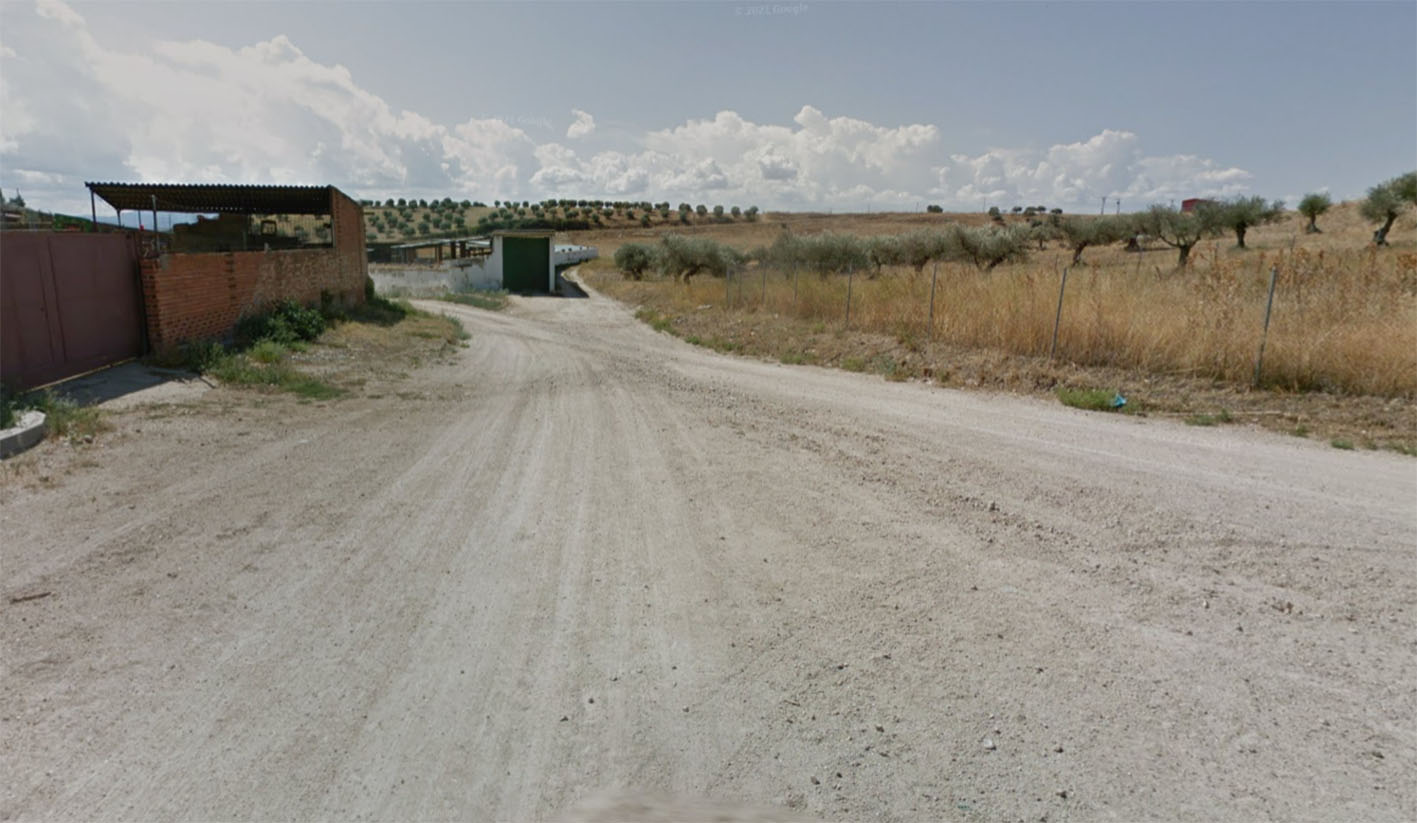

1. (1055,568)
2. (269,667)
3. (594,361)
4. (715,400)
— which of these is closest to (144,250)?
(594,361)

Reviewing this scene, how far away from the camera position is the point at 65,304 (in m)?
10.1

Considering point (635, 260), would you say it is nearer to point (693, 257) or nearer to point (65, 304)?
point (693, 257)

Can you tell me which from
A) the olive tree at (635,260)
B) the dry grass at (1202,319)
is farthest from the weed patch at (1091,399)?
the olive tree at (635,260)

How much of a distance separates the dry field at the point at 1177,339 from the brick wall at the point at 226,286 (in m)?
9.99

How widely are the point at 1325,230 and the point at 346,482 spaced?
61690 millimetres

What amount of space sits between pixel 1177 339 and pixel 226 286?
54.2 feet

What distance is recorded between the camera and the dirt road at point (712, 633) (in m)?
2.96

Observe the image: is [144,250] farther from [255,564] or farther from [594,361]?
[255,564]

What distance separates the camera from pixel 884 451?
7.82m

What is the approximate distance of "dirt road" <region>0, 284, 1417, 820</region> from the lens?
2.96 meters

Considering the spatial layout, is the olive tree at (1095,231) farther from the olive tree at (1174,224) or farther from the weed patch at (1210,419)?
the weed patch at (1210,419)

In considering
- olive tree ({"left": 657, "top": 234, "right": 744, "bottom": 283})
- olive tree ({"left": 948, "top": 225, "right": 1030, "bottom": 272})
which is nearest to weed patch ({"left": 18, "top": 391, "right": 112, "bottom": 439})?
olive tree ({"left": 948, "top": 225, "right": 1030, "bottom": 272})

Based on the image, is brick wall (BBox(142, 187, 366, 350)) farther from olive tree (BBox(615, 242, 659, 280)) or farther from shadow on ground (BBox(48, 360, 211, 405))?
olive tree (BBox(615, 242, 659, 280))

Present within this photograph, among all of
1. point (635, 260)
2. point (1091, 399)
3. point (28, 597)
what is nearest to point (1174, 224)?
point (635, 260)
